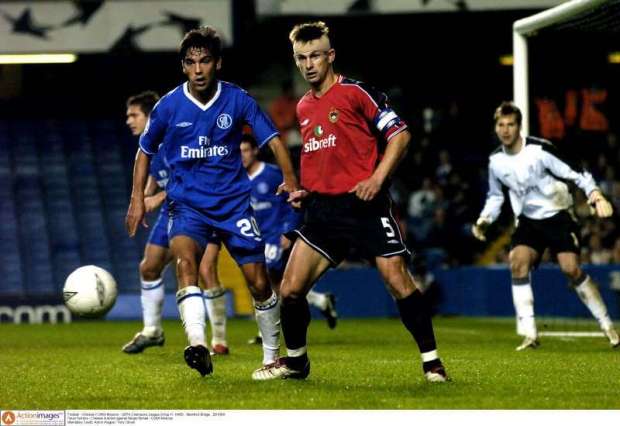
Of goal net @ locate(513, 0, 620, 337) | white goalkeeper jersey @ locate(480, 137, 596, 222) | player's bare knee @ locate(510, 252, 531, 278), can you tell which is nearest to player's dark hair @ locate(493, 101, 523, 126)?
white goalkeeper jersey @ locate(480, 137, 596, 222)

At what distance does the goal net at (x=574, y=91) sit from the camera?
1300 cm

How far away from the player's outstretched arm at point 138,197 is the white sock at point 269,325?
0.87 meters

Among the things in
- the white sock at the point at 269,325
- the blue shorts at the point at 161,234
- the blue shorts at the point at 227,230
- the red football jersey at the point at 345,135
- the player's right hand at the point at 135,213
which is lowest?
the white sock at the point at 269,325

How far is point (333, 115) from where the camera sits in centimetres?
738

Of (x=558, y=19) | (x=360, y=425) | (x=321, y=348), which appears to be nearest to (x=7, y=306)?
(x=321, y=348)

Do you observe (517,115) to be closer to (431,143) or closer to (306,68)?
(306,68)

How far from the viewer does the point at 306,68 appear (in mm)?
7391

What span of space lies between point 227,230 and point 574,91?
1437 cm

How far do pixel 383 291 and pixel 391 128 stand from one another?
11.7 meters

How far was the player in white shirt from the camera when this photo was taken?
11109mm

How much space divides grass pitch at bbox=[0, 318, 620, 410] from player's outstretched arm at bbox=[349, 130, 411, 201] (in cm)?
105

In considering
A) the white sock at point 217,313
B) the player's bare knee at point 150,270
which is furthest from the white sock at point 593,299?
the player's bare knee at point 150,270

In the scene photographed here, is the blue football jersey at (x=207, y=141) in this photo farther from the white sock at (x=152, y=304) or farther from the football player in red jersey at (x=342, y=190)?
the white sock at (x=152, y=304)

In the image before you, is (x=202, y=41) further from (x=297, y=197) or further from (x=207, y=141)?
(x=297, y=197)
